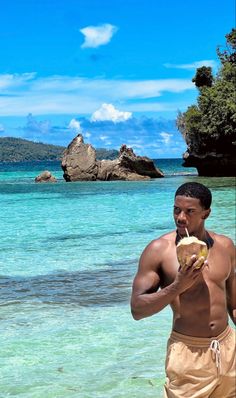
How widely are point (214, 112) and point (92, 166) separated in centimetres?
1013

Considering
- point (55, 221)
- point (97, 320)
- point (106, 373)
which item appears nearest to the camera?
point (106, 373)

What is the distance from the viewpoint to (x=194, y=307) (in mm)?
3438

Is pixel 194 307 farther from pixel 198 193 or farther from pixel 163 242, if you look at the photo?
pixel 198 193

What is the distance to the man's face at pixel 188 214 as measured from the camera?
3391mm

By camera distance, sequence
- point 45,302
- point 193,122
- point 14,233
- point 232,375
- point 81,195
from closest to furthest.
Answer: point 232,375, point 45,302, point 14,233, point 81,195, point 193,122

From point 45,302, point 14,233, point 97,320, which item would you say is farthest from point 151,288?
point 14,233

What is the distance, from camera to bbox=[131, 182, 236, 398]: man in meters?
3.32

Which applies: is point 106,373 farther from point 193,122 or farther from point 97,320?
point 193,122

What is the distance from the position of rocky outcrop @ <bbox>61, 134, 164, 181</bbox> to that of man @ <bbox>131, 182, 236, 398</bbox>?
43.6m

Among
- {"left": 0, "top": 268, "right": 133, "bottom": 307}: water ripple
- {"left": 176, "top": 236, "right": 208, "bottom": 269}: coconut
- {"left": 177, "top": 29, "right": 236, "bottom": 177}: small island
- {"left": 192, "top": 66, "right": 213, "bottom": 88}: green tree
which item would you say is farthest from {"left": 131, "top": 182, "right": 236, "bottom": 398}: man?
{"left": 192, "top": 66, "right": 213, "bottom": 88}: green tree

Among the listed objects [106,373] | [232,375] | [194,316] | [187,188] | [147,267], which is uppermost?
[187,188]

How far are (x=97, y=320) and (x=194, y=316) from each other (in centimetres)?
461

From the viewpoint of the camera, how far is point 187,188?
348 centimetres

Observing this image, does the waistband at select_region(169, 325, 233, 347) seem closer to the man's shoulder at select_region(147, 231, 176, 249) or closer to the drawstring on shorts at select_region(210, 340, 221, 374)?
the drawstring on shorts at select_region(210, 340, 221, 374)
